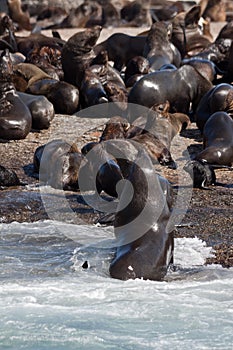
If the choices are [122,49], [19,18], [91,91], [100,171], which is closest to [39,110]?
[91,91]

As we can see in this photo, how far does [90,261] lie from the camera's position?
657cm

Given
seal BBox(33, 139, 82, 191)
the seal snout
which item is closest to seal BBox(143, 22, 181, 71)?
seal BBox(33, 139, 82, 191)

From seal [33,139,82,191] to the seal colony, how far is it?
0.4 inches

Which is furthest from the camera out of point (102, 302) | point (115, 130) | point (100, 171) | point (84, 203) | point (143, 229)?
point (115, 130)

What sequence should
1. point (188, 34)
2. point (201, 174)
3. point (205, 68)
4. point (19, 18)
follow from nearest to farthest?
point (201, 174) → point (205, 68) → point (188, 34) → point (19, 18)

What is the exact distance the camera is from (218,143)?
970cm

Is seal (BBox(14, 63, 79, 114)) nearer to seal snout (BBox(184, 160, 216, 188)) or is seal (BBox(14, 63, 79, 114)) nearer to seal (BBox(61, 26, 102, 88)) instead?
seal (BBox(61, 26, 102, 88))

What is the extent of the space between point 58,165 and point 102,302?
3.55 meters

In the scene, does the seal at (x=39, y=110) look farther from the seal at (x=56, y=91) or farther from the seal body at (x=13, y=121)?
the seal at (x=56, y=91)

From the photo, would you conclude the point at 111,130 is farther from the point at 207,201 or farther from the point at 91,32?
the point at 91,32

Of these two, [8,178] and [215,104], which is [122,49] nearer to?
[215,104]

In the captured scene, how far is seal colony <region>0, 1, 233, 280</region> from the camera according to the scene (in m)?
6.28

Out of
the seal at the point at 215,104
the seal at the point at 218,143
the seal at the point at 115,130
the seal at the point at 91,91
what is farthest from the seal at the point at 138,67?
the seal at the point at 218,143

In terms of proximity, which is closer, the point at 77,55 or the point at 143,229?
the point at 143,229
